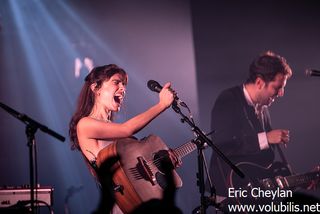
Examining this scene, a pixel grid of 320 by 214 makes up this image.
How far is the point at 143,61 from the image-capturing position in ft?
17.4

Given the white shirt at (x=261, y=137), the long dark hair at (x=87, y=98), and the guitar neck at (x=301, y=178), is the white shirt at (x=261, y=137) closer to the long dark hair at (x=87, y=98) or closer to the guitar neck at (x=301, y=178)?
the guitar neck at (x=301, y=178)

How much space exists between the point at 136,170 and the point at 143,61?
6.15 feet

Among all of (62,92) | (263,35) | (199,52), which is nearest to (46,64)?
(62,92)

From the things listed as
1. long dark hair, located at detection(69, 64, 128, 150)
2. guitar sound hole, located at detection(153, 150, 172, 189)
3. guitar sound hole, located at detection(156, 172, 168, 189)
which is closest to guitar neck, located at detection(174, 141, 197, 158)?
guitar sound hole, located at detection(153, 150, 172, 189)

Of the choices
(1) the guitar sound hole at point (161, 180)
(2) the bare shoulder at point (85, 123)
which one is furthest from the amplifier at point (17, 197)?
(1) the guitar sound hole at point (161, 180)

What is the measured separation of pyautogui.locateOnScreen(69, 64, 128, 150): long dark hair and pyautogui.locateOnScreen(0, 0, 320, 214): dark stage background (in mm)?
694

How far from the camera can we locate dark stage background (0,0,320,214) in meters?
5.11

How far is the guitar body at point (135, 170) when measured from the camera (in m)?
3.66

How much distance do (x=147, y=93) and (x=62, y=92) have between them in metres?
1.06

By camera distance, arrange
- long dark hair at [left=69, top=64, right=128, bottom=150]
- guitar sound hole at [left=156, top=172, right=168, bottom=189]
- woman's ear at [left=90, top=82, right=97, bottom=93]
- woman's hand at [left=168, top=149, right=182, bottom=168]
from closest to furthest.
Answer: guitar sound hole at [left=156, top=172, right=168, bottom=189] → woman's hand at [left=168, top=149, right=182, bottom=168] → long dark hair at [left=69, top=64, right=128, bottom=150] → woman's ear at [left=90, top=82, right=97, bottom=93]

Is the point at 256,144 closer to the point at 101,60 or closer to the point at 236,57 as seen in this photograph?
the point at 236,57

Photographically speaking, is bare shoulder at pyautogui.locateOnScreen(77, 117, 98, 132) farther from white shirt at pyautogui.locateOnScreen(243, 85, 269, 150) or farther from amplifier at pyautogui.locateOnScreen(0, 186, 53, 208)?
white shirt at pyautogui.locateOnScreen(243, 85, 269, 150)

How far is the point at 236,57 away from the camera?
5242 mm

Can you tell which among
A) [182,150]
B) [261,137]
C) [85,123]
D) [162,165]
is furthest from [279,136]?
[85,123]
